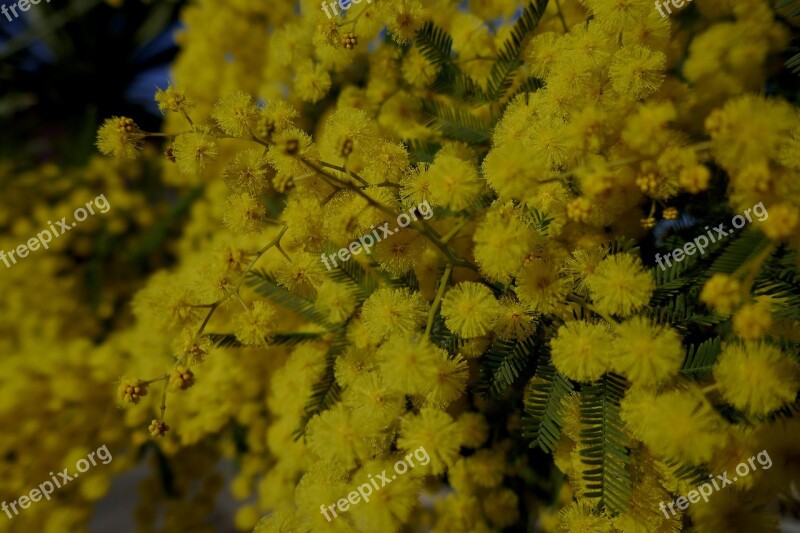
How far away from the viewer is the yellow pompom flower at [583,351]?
1.67 ft

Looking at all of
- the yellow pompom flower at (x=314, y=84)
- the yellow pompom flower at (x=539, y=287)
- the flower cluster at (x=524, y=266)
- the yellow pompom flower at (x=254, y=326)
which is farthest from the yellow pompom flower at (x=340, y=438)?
the yellow pompom flower at (x=314, y=84)

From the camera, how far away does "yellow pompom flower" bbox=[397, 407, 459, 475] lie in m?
0.53

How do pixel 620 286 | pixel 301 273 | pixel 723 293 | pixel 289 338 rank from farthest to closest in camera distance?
pixel 289 338
pixel 301 273
pixel 620 286
pixel 723 293

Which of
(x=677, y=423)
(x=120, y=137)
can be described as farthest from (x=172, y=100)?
(x=677, y=423)

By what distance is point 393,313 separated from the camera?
0.56 metres

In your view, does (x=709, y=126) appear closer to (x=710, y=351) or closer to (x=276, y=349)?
(x=710, y=351)

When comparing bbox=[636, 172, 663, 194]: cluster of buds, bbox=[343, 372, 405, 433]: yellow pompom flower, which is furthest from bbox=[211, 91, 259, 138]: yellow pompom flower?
bbox=[636, 172, 663, 194]: cluster of buds

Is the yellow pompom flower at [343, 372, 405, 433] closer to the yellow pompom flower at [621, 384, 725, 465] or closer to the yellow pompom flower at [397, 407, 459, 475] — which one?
the yellow pompom flower at [397, 407, 459, 475]

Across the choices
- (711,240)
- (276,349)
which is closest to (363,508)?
(276,349)

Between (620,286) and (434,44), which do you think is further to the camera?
(434,44)

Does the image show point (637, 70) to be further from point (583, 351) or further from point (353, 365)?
point (353, 365)

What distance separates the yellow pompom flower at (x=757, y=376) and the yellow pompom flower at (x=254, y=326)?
495mm

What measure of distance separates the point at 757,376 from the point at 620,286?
0.14 metres

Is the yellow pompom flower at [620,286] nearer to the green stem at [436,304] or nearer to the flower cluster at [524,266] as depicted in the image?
the flower cluster at [524,266]
